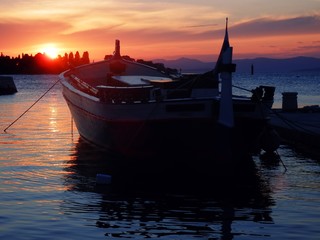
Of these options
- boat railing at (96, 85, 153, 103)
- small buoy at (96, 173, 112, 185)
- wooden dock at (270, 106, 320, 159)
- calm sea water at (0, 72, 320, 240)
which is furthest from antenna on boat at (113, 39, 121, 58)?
small buoy at (96, 173, 112, 185)

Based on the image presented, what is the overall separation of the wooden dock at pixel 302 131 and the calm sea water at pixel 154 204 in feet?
3.74

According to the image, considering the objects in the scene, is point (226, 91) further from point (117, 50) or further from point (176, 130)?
point (117, 50)

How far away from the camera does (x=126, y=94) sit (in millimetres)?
22781

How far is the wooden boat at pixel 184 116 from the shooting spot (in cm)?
1959

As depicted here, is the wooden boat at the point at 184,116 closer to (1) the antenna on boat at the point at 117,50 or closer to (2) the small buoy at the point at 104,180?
(2) the small buoy at the point at 104,180

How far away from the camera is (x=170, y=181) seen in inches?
762

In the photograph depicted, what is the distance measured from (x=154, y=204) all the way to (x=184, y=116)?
16.3 ft

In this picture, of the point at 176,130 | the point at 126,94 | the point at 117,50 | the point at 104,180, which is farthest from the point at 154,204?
the point at 117,50

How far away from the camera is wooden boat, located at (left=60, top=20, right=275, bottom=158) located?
19.6 m

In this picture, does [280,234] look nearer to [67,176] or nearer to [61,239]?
[61,239]

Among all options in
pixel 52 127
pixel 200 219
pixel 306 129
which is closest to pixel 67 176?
pixel 200 219

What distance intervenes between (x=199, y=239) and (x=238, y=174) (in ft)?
26.6

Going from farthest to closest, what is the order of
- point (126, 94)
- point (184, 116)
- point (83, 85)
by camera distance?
point (83, 85)
point (126, 94)
point (184, 116)

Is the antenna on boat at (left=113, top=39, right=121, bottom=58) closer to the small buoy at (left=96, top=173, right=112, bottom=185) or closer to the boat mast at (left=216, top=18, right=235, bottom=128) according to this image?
the boat mast at (left=216, top=18, right=235, bottom=128)
